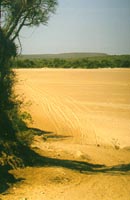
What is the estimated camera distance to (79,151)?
12781mm

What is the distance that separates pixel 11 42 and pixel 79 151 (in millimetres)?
4362

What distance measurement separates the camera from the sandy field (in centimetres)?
883

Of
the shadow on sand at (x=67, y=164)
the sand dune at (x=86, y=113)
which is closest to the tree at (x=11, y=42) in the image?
the shadow on sand at (x=67, y=164)

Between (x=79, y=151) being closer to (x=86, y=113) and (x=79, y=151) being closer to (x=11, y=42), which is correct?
(x=11, y=42)

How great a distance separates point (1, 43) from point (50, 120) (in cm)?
1108

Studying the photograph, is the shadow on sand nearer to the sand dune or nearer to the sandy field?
the sandy field

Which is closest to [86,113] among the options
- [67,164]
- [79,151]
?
[79,151]

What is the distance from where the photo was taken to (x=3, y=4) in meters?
9.98

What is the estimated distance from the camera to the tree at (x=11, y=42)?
33.2 ft

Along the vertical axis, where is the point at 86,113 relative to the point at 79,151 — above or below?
below

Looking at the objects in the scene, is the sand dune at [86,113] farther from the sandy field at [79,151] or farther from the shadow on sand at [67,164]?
the shadow on sand at [67,164]

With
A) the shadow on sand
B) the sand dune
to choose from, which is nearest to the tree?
the shadow on sand

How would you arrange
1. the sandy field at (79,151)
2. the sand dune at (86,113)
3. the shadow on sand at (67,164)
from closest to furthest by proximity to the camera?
the sandy field at (79,151)
the shadow on sand at (67,164)
the sand dune at (86,113)

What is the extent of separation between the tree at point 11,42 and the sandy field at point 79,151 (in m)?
1.28
